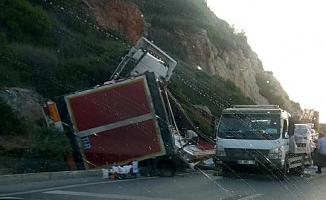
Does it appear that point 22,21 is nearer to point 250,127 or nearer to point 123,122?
point 123,122

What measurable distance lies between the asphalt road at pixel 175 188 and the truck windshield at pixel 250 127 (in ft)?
4.20

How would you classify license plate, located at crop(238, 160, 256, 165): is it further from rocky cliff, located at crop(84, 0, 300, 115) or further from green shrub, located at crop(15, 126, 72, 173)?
rocky cliff, located at crop(84, 0, 300, 115)

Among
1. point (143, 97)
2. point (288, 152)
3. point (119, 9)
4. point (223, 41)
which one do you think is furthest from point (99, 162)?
point (223, 41)

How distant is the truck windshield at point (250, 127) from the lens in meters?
18.0

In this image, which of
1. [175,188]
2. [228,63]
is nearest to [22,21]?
[175,188]

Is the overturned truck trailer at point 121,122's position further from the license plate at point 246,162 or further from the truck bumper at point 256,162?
the license plate at point 246,162

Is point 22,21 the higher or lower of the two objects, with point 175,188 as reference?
higher

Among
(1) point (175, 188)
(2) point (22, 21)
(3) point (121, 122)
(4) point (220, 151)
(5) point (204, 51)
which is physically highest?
(2) point (22, 21)

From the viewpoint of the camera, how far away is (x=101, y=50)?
3117 cm

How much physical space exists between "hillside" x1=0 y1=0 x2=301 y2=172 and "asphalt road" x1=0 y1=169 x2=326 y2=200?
14.0ft

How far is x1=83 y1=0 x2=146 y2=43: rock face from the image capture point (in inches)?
1391

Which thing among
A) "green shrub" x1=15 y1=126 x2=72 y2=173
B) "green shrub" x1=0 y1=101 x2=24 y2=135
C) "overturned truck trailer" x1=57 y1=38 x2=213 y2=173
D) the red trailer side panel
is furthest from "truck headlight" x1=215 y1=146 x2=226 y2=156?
"green shrub" x1=0 y1=101 x2=24 y2=135

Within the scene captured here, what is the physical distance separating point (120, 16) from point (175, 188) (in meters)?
23.3

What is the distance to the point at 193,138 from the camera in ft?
70.6
